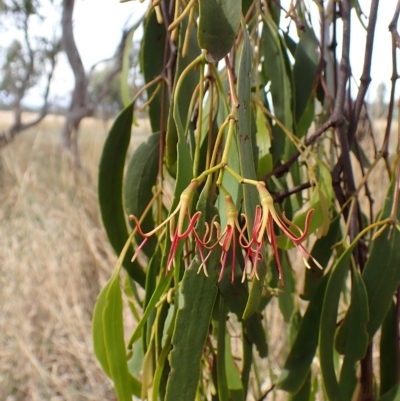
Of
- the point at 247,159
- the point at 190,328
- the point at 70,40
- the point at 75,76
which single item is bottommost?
the point at 190,328

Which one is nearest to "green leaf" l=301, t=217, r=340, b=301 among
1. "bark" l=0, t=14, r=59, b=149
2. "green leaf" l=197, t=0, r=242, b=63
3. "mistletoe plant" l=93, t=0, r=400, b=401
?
"mistletoe plant" l=93, t=0, r=400, b=401

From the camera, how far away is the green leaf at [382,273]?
427mm

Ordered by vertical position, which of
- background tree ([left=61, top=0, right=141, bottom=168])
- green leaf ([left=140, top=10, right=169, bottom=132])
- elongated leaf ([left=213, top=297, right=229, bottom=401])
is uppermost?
background tree ([left=61, top=0, right=141, bottom=168])

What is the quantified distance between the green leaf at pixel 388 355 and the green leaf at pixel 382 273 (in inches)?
2.1

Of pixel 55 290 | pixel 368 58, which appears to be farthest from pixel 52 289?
pixel 368 58

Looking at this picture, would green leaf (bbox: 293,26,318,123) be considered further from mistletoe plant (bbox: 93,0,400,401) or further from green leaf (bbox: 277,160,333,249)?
green leaf (bbox: 277,160,333,249)

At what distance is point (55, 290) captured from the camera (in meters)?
1.57

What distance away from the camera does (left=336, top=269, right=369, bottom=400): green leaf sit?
43 cm

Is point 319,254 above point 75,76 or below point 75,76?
below

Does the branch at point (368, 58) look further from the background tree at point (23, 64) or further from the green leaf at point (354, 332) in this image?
the background tree at point (23, 64)

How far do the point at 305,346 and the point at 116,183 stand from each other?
242 mm

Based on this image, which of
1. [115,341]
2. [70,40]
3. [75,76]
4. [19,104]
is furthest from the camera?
[19,104]

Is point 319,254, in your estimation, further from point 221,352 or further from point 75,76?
point 75,76

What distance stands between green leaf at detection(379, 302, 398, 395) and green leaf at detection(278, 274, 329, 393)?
2.8 inches
